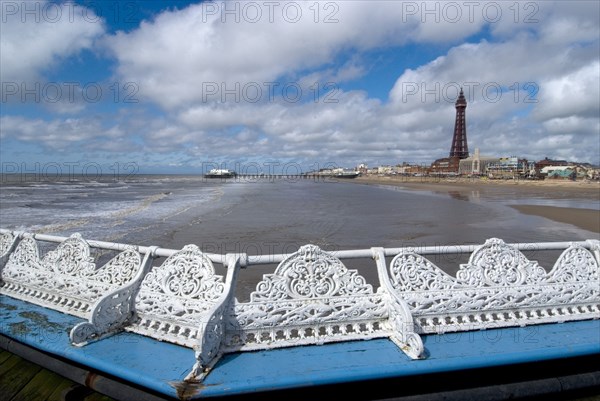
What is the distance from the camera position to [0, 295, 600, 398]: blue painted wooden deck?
2.09m

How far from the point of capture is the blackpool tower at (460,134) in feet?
437

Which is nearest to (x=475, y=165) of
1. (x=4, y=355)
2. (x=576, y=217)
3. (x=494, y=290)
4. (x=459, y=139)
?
(x=459, y=139)

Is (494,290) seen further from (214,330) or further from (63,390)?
(63,390)

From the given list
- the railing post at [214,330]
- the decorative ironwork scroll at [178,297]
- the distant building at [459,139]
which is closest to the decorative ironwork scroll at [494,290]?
the railing post at [214,330]

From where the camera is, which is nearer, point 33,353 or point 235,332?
point 235,332

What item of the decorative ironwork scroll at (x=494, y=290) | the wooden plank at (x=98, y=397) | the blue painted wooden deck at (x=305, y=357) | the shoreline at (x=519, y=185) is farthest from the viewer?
the shoreline at (x=519, y=185)

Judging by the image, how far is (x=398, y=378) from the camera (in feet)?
7.19

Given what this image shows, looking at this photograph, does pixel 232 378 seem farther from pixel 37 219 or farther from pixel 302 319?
pixel 37 219

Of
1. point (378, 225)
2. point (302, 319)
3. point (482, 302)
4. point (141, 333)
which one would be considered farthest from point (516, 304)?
point (378, 225)

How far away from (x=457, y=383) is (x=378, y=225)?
11.6 meters

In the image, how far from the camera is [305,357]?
7.59 ft

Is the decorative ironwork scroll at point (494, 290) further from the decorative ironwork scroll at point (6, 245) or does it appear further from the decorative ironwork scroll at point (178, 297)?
the decorative ironwork scroll at point (6, 245)

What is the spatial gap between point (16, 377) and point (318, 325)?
204cm

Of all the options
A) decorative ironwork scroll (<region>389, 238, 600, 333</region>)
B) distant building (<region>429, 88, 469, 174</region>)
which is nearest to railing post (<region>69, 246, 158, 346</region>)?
decorative ironwork scroll (<region>389, 238, 600, 333</region>)
